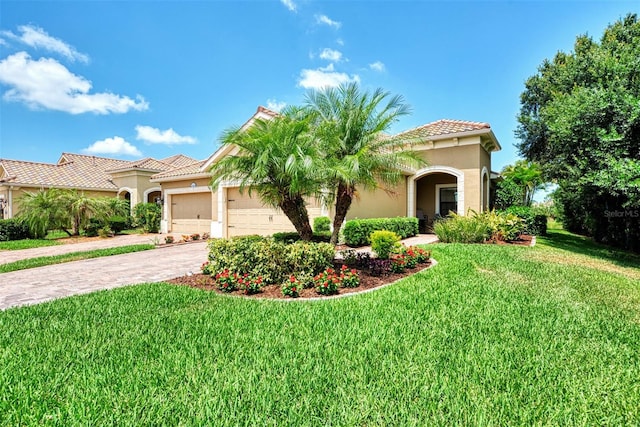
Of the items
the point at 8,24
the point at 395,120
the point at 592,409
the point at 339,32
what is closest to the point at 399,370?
the point at 592,409

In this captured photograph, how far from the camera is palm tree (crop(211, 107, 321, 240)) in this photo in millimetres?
6770

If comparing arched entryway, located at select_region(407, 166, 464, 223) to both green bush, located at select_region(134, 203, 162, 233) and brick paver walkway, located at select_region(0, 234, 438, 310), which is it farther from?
green bush, located at select_region(134, 203, 162, 233)

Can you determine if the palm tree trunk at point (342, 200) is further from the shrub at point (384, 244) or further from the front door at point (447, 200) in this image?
the front door at point (447, 200)

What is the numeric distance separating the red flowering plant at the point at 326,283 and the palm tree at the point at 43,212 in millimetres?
18315

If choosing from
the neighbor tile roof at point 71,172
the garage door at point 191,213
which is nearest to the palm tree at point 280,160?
the garage door at point 191,213

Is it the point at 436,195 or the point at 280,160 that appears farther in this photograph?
the point at 436,195

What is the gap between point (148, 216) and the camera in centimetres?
2172

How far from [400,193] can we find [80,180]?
25900mm

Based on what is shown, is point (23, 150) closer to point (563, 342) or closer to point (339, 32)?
point (339, 32)

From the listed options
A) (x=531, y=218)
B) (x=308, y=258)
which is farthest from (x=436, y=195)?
(x=308, y=258)

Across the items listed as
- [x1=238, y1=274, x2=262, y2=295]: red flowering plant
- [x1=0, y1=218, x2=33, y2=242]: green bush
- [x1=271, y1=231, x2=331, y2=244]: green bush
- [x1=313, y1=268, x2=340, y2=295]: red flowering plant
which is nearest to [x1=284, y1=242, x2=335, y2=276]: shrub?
[x1=313, y1=268, x2=340, y2=295]: red flowering plant

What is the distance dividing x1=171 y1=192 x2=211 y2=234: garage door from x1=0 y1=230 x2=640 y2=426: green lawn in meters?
13.3

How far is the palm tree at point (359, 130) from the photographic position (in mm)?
7688

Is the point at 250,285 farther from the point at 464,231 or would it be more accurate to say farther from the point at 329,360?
the point at 464,231
